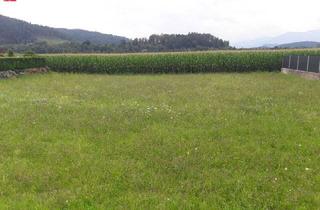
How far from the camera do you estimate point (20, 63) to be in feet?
92.1

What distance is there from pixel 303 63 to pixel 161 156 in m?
20.2

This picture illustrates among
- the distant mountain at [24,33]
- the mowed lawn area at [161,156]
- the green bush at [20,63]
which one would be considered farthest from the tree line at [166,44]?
the mowed lawn area at [161,156]

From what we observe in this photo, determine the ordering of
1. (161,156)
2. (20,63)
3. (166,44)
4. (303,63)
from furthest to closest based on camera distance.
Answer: (166,44), (20,63), (303,63), (161,156)

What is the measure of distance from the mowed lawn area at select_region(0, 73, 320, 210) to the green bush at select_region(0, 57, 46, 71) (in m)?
14.7

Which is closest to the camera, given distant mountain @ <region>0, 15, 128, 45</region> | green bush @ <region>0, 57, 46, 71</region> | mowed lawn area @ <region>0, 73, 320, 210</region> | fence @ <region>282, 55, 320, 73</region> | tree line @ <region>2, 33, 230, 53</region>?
mowed lawn area @ <region>0, 73, 320, 210</region>

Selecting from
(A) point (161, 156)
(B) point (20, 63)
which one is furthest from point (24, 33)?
(A) point (161, 156)

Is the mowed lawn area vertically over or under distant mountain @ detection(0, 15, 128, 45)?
under

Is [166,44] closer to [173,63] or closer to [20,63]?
Result: [173,63]

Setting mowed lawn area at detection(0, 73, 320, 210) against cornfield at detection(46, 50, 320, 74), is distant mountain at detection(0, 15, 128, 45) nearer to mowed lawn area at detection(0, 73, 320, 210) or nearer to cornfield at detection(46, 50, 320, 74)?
cornfield at detection(46, 50, 320, 74)

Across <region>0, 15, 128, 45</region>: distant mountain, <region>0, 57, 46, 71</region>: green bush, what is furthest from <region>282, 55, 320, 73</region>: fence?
<region>0, 15, 128, 45</region>: distant mountain

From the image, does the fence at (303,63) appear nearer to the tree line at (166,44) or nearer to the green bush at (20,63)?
the green bush at (20,63)

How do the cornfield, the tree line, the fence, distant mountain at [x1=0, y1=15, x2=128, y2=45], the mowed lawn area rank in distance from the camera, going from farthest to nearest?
distant mountain at [x1=0, y1=15, x2=128, y2=45]
the tree line
the cornfield
the fence
the mowed lawn area

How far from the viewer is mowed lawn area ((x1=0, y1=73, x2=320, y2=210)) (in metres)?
5.50

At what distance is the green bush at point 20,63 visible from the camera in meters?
26.5
